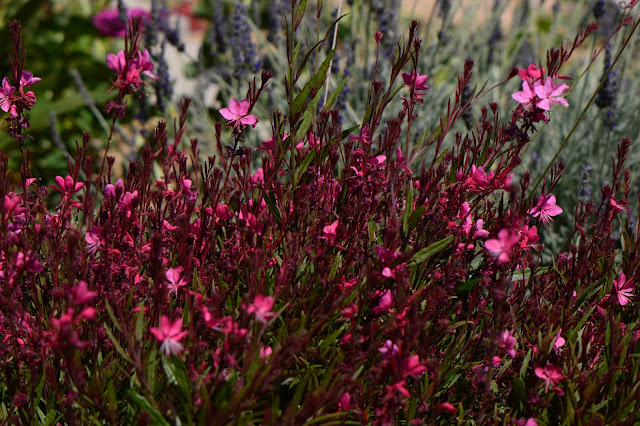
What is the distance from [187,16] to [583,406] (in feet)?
28.2

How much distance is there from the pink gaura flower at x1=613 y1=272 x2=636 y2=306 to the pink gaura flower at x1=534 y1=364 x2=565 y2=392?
340 millimetres

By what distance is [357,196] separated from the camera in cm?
159

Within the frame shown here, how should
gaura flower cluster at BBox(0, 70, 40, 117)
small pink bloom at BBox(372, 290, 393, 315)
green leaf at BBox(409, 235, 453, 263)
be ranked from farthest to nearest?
1. gaura flower cluster at BBox(0, 70, 40, 117)
2. green leaf at BBox(409, 235, 453, 263)
3. small pink bloom at BBox(372, 290, 393, 315)

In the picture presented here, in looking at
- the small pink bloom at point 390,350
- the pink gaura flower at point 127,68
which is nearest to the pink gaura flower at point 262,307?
the small pink bloom at point 390,350

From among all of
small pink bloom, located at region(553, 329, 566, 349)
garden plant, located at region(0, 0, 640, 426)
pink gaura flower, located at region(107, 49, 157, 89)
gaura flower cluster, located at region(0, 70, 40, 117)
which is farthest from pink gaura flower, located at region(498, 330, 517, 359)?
gaura flower cluster, located at region(0, 70, 40, 117)

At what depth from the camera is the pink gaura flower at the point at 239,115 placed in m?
1.55

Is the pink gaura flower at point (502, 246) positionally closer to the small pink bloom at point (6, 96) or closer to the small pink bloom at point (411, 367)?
the small pink bloom at point (411, 367)

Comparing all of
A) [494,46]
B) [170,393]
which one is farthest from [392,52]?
[170,393]

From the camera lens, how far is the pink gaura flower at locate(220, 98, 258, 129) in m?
1.55

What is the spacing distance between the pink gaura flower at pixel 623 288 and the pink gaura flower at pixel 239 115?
982 mm

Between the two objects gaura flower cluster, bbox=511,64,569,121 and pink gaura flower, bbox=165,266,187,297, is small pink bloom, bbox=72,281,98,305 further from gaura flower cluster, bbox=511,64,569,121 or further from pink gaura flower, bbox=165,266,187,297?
gaura flower cluster, bbox=511,64,569,121

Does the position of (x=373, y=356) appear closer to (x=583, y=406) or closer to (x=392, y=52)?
(x=583, y=406)

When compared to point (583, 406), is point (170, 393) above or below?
below

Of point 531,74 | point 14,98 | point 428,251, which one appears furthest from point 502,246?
point 14,98
